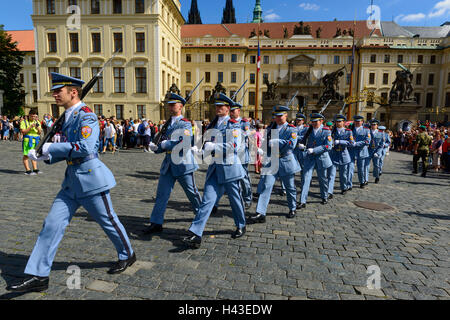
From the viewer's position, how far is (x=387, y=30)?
59438mm

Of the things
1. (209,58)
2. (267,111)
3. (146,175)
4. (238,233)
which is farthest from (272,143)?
(209,58)

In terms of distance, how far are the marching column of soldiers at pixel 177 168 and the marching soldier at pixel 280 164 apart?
17 mm

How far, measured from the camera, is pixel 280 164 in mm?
5723

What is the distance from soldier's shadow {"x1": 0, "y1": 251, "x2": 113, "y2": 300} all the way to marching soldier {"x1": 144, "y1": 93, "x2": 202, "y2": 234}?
3.71 feet

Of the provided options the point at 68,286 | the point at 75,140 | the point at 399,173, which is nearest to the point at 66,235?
the point at 68,286

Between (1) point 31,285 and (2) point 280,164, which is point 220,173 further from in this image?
(1) point 31,285

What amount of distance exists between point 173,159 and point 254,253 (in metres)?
1.71

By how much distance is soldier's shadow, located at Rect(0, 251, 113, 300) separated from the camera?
3303mm

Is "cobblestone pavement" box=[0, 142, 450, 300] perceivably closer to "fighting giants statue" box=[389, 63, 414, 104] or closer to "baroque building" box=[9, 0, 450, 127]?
"fighting giants statue" box=[389, 63, 414, 104]

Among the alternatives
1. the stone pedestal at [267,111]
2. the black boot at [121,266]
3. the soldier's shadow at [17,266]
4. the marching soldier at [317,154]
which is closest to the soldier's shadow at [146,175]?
the marching soldier at [317,154]

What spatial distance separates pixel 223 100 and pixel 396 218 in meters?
3.96
